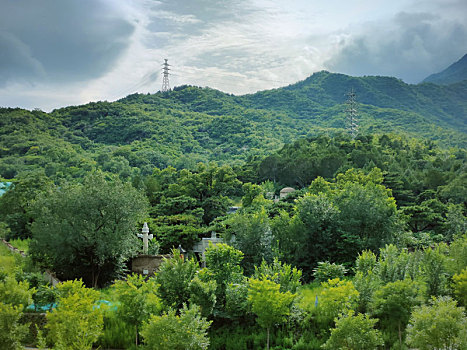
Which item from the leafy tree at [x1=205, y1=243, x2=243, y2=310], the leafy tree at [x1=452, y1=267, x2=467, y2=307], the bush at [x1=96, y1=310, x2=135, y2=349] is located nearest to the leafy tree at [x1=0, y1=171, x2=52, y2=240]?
the bush at [x1=96, y1=310, x2=135, y2=349]

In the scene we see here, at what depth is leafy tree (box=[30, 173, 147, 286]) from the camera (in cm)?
1742

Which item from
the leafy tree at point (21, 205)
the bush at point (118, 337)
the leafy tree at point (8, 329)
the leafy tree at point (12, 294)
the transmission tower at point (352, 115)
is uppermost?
the transmission tower at point (352, 115)

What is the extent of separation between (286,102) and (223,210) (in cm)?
10418

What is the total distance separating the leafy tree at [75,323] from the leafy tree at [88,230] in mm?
5597

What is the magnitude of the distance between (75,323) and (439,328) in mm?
8887

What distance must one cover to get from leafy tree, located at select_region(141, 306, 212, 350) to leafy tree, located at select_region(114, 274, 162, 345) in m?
1.96

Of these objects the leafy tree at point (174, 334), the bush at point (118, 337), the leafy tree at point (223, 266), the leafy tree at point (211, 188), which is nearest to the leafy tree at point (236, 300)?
the leafy tree at point (223, 266)

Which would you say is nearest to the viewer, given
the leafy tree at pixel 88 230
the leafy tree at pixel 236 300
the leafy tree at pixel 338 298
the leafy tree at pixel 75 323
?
the leafy tree at pixel 75 323

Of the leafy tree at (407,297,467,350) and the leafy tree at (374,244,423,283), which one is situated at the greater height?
the leafy tree at (374,244,423,283)

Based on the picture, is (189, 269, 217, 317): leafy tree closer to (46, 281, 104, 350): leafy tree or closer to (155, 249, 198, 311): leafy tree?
(155, 249, 198, 311): leafy tree

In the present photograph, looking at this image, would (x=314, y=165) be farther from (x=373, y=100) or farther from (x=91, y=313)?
(x=373, y=100)

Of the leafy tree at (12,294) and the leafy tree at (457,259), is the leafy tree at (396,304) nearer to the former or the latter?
the leafy tree at (457,259)

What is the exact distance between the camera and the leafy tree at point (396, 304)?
12.0 meters

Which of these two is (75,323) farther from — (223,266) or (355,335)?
(355,335)
